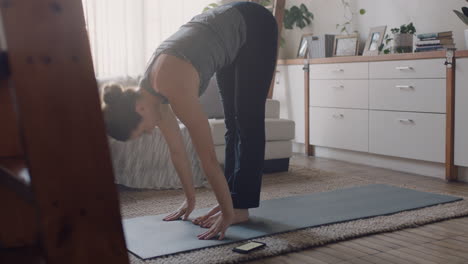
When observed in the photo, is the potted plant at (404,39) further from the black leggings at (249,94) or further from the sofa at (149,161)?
the black leggings at (249,94)

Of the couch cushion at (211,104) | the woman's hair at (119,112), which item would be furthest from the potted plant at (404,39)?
the woman's hair at (119,112)

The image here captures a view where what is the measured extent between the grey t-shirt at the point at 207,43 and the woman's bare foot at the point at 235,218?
58 cm

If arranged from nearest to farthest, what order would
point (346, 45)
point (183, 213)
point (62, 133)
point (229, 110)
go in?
1. point (62, 133)
2. point (229, 110)
3. point (183, 213)
4. point (346, 45)

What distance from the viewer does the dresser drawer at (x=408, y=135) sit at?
3.45 meters

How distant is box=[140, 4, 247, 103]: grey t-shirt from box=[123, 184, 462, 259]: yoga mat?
549 mm

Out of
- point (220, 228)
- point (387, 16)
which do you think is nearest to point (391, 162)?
point (387, 16)

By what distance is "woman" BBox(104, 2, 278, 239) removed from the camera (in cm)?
183

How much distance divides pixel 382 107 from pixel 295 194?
118 cm

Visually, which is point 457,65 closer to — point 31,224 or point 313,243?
point 313,243

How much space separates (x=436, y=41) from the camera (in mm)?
3500

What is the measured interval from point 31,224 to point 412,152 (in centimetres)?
314

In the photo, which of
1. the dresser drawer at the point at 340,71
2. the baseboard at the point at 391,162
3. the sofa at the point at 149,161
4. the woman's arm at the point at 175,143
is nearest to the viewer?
the woman's arm at the point at 175,143

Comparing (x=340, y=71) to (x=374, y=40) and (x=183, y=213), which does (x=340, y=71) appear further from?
(x=183, y=213)

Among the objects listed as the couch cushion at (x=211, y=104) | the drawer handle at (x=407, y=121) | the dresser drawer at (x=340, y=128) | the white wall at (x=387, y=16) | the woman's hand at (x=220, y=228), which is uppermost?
the white wall at (x=387, y=16)
